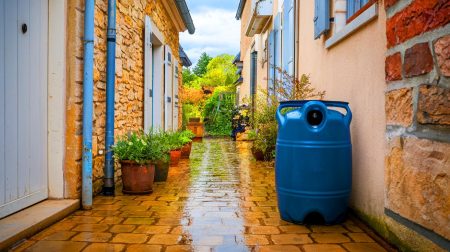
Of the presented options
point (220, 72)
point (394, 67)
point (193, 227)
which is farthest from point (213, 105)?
point (220, 72)

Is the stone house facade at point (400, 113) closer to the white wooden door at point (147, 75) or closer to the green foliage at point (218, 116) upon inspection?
the white wooden door at point (147, 75)

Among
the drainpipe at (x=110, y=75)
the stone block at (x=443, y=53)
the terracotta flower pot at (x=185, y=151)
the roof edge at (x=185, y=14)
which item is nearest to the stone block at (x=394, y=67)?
the stone block at (x=443, y=53)

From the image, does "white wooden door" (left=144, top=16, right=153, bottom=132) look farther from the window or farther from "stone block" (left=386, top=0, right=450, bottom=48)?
"stone block" (left=386, top=0, right=450, bottom=48)

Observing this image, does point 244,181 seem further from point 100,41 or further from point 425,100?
point 425,100

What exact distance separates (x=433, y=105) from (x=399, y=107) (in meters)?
0.35

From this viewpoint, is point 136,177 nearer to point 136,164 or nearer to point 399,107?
point 136,164

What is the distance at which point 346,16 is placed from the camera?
3.88m

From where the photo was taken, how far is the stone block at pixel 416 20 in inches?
72.6

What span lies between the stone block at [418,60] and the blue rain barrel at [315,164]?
82cm

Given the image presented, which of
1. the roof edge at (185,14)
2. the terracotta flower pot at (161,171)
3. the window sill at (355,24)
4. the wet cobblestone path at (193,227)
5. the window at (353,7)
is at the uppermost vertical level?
the roof edge at (185,14)

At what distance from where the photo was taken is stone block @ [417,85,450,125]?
185cm

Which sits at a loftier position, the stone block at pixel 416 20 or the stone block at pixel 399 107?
the stone block at pixel 416 20

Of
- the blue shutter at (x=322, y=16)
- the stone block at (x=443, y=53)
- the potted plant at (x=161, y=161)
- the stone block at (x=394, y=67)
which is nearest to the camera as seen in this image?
the stone block at (x=443, y=53)

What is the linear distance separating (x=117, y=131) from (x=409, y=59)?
3352 mm
